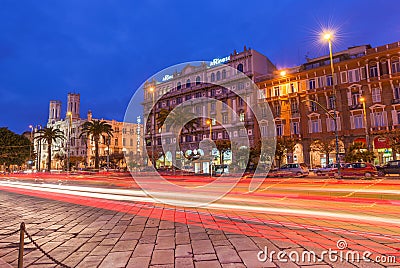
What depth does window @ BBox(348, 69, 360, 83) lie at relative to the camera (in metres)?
40.4

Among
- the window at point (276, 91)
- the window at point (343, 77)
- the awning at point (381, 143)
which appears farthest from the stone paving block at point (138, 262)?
the window at point (276, 91)

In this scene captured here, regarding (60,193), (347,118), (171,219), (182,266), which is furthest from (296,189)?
(347,118)

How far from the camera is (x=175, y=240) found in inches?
249

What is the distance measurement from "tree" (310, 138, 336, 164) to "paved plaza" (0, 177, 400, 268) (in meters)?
32.7

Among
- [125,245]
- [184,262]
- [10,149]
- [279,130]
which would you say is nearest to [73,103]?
[10,149]

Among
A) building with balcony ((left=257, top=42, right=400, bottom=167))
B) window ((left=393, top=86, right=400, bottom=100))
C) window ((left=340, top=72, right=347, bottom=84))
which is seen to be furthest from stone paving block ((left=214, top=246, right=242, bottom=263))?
window ((left=340, top=72, right=347, bottom=84))

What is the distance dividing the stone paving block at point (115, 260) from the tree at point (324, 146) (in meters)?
37.4

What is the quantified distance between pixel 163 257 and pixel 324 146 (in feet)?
124

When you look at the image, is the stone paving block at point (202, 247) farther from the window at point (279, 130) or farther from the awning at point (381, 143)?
the window at point (279, 130)

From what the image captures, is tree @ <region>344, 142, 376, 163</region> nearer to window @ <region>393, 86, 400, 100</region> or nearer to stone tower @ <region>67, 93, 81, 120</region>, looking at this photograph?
window @ <region>393, 86, 400, 100</region>

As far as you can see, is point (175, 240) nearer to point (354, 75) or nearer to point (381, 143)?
point (381, 143)

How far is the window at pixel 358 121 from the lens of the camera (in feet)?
129

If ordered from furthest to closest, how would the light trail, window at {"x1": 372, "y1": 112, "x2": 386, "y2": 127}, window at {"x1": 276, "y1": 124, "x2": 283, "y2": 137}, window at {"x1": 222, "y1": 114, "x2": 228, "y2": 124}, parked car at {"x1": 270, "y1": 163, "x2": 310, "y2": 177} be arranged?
1. window at {"x1": 222, "y1": 114, "x2": 228, "y2": 124}
2. window at {"x1": 276, "y1": 124, "x2": 283, "y2": 137}
3. window at {"x1": 372, "y1": 112, "x2": 386, "y2": 127}
4. parked car at {"x1": 270, "y1": 163, "x2": 310, "y2": 177}
5. the light trail

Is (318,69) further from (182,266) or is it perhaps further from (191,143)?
(182,266)
